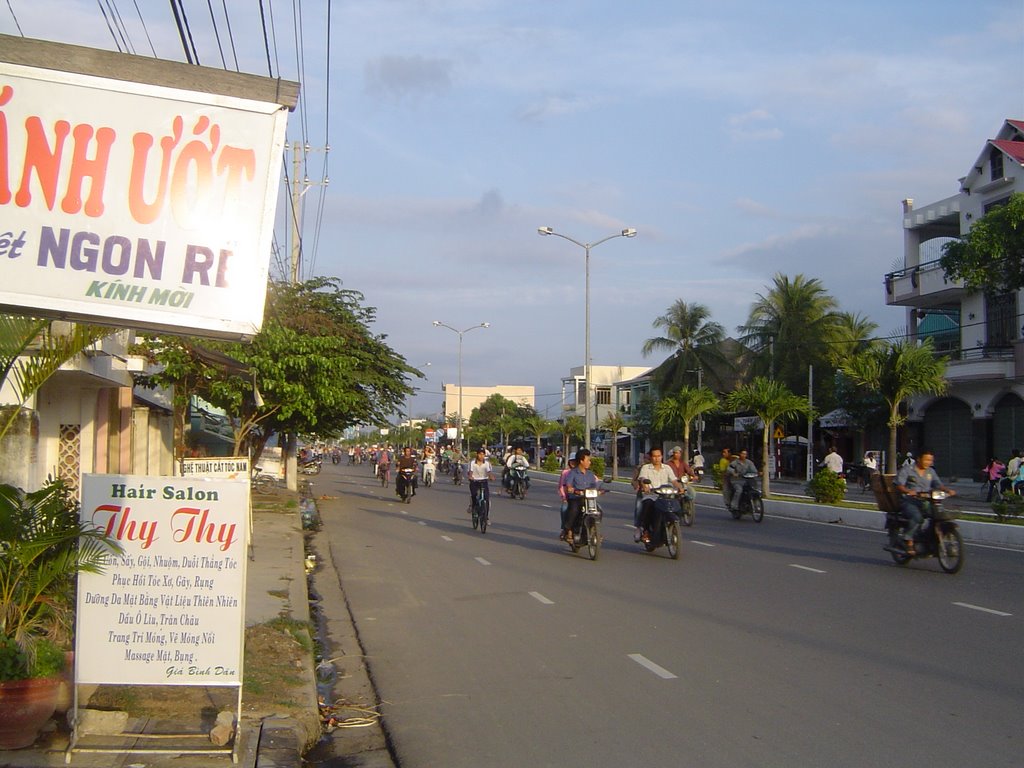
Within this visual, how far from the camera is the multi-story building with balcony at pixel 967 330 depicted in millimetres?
38656

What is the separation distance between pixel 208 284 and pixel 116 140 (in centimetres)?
98

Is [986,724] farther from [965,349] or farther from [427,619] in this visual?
[965,349]

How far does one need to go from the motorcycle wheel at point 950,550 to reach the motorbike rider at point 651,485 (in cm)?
375

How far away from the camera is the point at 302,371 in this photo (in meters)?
22.9

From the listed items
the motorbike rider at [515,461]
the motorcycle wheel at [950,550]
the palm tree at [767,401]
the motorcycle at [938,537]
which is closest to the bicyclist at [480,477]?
the motorcycle at [938,537]

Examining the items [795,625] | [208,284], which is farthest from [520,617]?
[208,284]

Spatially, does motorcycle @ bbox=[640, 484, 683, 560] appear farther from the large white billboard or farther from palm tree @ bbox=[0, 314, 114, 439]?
the large white billboard

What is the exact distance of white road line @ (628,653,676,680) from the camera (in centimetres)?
800

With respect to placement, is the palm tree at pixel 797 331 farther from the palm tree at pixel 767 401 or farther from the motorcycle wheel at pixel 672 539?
the motorcycle wheel at pixel 672 539

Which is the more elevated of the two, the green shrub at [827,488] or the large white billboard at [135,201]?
the large white billboard at [135,201]

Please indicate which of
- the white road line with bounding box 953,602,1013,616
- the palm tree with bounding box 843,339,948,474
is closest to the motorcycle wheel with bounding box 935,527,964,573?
the white road line with bounding box 953,602,1013,616

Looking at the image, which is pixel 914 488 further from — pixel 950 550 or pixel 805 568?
pixel 805 568

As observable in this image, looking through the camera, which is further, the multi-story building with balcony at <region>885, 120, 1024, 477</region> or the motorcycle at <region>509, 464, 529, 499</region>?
the multi-story building with balcony at <region>885, 120, 1024, 477</region>

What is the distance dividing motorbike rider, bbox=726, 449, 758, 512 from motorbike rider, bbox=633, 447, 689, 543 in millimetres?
8175
